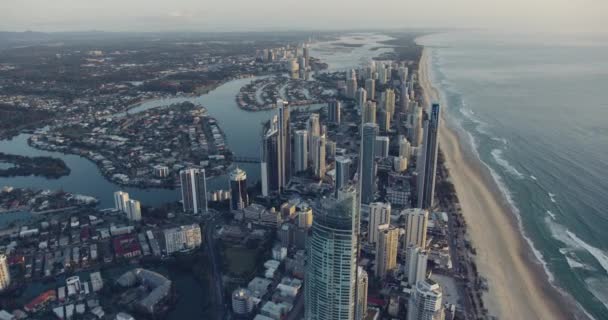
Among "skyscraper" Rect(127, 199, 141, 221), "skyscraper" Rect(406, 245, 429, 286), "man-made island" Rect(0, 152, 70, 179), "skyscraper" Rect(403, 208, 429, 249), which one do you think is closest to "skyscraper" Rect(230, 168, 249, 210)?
"skyscraper" Rect(127, 199, 141, 221)

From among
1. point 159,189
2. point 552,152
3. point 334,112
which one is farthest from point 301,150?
point 552,152

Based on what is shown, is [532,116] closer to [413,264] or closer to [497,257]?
[497,257]

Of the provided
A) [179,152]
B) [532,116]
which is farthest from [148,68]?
[532,116]

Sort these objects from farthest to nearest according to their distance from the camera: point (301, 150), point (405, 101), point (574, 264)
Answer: point (405, 101) → point (301, 150) → point (574, 264)

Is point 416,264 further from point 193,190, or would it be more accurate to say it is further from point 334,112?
point 334,112

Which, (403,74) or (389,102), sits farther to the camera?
(403,74)
